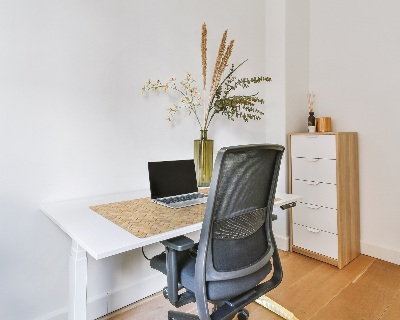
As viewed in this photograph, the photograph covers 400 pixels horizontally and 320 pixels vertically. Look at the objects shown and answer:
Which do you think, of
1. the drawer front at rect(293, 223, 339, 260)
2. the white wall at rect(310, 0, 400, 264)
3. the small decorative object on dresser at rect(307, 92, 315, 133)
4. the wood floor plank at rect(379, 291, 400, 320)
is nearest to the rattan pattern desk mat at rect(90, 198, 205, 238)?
the wood floor plank at rect(379, 291, 400, 320)

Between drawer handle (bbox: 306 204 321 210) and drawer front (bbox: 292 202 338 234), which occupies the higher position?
drawer handle (bbox: 306 204 321 210)

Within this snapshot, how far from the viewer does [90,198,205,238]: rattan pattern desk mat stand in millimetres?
1145

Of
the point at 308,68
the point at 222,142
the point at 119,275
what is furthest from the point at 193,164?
the point at 308,68

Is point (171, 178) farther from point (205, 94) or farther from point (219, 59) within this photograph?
point (219, 59)

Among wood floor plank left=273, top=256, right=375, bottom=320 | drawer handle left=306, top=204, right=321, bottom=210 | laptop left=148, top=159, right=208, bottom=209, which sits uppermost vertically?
laptop left=148, top=159, right=208, bottom=209

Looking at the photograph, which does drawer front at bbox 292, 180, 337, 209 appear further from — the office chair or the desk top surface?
the office chair

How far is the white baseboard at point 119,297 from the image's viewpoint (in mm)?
1654

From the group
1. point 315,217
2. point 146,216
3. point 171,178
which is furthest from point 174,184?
point 315,217

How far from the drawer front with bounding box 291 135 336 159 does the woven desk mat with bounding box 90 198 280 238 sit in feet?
4.54

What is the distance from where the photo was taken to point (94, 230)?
3.69ft

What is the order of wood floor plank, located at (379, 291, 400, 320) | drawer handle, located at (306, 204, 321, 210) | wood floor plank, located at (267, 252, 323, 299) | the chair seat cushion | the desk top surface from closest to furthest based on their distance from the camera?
the desk top surface
the chair seat cushion
wood floor plank, located at (379, 291, 400, 320)
wood floor plank, located at (267, 252, 323, 299)
drawer handle, located at (306, 204, 321, 210)

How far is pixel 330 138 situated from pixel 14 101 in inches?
87.7

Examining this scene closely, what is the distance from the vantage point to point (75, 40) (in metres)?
1.63

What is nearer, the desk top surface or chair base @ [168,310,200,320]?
the desk top surface
